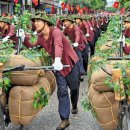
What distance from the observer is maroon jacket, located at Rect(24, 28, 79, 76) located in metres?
5.50

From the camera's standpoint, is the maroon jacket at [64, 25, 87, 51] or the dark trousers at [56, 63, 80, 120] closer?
the dark trousers at [56, 63, 80, 120]

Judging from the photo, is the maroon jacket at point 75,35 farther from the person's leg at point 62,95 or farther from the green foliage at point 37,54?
the person's leg at point 62,95

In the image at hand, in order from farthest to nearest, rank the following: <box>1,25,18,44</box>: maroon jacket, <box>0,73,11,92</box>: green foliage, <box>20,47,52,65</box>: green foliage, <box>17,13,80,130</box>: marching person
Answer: <box>1,25,18,44</box>: maroon jacket, <box>17,13,80,130</box>: marching person, <box>20,47,52,65</box>: green foliage, <box>0,73,11,92</box>: green foliage

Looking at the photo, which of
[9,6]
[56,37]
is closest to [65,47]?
[56,37]

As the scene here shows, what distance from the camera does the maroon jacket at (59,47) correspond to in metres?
5.50

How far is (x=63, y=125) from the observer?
5.88 m

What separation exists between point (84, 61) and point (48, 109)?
4.37 metres

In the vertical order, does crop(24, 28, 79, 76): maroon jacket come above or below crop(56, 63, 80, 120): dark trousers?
above

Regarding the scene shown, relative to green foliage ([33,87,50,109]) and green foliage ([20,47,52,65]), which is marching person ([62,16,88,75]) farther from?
green foliage ([33,87,50,109])

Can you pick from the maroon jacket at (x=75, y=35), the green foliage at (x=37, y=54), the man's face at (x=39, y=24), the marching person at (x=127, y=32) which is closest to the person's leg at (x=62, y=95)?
the green foliage at (x=37, y=54)

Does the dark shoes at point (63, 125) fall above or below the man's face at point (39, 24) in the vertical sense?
below

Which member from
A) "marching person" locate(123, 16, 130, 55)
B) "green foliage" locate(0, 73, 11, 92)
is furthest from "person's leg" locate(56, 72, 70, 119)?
"marching person" locate(123, 16, 130, 55)

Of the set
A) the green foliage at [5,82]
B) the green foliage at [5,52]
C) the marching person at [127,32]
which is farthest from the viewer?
the marching person at [127,32]

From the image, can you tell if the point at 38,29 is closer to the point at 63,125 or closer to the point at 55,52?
the point at 55,52
